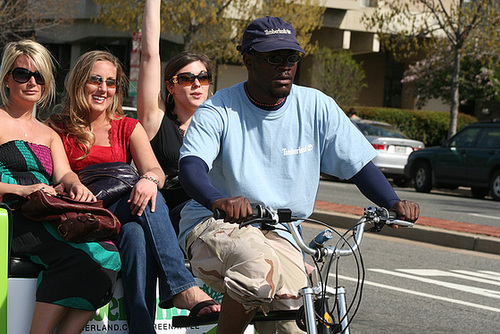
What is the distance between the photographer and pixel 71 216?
12.1 ft

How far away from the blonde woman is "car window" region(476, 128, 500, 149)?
14.4 m

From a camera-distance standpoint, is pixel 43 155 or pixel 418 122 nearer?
pixel 43 155

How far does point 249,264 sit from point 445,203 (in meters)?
13.5

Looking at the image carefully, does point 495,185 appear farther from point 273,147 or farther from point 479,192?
point 273,147

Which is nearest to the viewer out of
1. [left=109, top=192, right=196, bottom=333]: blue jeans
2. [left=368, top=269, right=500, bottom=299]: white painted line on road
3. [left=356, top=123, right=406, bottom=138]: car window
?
[left=109, top=192, right=196, bottom=333]: blue jeans

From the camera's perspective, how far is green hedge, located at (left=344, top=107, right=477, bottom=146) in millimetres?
29484

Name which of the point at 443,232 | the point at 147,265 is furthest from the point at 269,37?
the point at 443,232

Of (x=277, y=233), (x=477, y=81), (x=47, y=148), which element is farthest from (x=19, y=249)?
(x=477, y=81)

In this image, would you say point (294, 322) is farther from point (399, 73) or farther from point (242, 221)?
point (399, 73)

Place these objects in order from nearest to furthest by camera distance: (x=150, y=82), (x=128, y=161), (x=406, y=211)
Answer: (x=406, y=211), (x=128, y=161), (x=150, y=82)

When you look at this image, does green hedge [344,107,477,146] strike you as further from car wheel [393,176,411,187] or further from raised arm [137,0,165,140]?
raised arm [137,0,165,140]

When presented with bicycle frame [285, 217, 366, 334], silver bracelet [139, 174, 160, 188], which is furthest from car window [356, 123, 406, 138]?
bicycle frame [285, 217, 366, 334]

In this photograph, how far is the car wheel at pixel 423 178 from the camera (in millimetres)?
19094

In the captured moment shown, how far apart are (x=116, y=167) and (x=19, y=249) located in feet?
2.20
